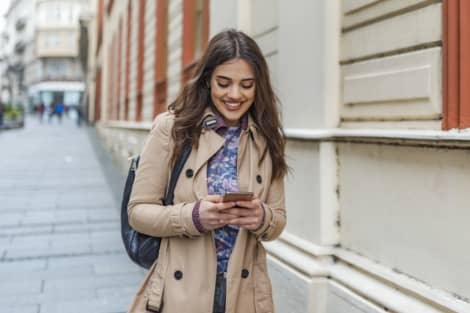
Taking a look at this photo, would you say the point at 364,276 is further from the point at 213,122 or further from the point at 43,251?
the point at 43,251

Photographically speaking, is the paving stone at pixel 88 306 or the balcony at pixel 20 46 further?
the balcony at pixel 20 46

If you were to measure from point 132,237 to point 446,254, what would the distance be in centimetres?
149

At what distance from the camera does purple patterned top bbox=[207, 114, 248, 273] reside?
2123mm

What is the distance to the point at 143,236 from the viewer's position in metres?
2.17

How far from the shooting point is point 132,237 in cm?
218

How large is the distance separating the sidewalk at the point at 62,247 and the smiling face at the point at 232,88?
2860mm

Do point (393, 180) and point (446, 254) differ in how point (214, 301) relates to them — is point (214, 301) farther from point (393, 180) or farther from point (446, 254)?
point (393, 180)

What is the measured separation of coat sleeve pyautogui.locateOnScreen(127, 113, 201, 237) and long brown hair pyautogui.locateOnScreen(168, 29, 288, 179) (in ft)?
0.16

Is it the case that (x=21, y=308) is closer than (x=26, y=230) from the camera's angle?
Yes

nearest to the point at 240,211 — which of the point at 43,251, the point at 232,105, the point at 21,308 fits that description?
the point at 232,105

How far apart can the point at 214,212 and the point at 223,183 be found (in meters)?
0.20

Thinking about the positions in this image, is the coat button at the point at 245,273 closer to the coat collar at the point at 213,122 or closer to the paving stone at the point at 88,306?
the coat collar at the point at 213,122

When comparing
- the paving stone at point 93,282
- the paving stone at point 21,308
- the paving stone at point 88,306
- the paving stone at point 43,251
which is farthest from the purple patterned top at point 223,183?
the paving stone at point 43,251

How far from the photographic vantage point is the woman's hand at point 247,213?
196 cm
